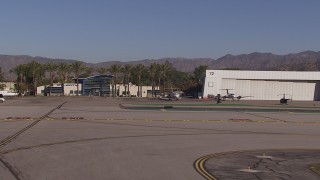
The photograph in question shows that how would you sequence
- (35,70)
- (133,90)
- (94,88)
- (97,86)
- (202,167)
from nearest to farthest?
1. (202,167)
2. (35,70)
3. (97,86)
4. (94,88)
5. (133,90)

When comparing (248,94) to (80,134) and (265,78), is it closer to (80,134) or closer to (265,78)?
(265,78)

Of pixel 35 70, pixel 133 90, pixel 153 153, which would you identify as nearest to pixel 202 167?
pixel 153 153

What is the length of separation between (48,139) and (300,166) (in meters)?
12.9

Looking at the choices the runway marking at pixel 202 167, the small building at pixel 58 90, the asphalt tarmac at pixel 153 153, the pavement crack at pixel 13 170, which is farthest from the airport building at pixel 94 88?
the pavement crack at pixel 13 170

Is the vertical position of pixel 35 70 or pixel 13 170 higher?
pixel 35 70

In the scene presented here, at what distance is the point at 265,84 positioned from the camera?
121438 mm

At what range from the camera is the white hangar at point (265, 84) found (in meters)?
121

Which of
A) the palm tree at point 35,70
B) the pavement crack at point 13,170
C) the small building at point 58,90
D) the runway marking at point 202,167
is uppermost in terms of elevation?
the palm tree at point 35,70

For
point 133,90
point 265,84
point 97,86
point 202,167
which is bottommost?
point 202,167

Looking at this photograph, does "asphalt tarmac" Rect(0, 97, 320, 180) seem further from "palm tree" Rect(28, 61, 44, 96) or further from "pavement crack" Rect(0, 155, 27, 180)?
"palm tree" Rect(28, 61, 44, 96)

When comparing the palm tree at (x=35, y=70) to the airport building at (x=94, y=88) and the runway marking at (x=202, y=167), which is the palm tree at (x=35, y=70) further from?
the runway marking at (x=202, y=167)

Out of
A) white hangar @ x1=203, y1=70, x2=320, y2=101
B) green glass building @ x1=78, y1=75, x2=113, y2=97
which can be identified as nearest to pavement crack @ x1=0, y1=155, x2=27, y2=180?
white hangar @ x1=203, y1=70, x2=320, y2=101

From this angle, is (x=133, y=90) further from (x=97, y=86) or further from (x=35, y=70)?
(x=35, y=70)

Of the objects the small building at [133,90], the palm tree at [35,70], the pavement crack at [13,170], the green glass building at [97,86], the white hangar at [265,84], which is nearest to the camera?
the pavement crack at [13,170]
